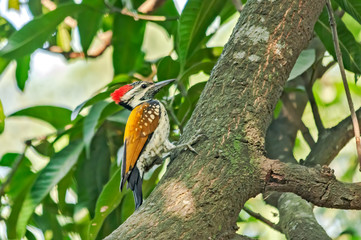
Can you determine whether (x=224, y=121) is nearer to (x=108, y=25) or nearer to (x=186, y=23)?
(x=186, y=23)

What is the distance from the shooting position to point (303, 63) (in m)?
3.38

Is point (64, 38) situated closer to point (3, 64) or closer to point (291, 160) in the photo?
point (3, 64)

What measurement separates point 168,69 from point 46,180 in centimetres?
110

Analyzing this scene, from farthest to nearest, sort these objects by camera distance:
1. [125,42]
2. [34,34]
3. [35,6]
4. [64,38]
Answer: [64,38], [125,42], [35,6], [34,34]

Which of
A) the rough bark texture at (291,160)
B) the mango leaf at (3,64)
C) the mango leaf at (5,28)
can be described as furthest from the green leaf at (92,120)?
the mango leaf at (5,28)

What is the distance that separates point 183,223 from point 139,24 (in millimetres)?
2937

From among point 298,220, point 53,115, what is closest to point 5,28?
point 53,115

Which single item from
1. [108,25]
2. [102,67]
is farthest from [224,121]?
[102,67]

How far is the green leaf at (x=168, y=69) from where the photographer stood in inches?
143

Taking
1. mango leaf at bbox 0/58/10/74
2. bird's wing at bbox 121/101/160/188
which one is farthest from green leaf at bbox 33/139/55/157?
bird's wing at bbox 121/101/160/188

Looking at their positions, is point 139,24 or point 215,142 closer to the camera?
point 215,142

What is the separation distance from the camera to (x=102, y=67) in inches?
358

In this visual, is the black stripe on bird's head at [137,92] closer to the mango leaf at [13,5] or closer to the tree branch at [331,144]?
the tree branch at [331,144]

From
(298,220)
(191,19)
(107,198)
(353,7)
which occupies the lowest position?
(107,198)
